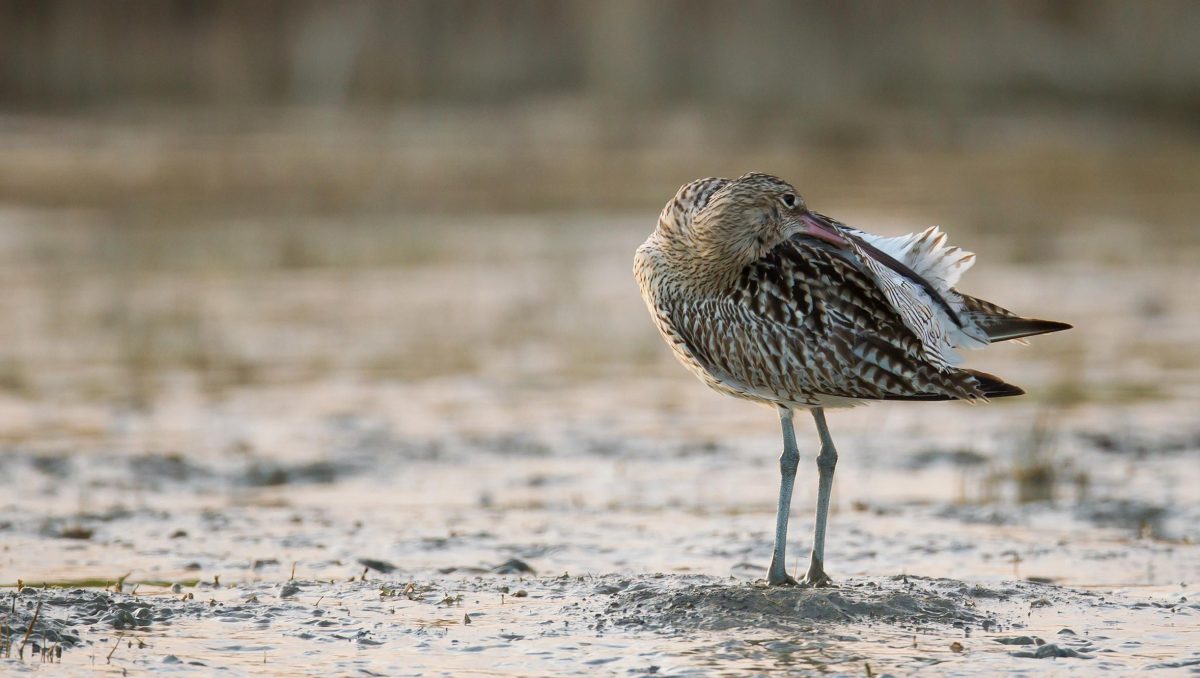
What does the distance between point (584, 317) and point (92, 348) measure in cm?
368

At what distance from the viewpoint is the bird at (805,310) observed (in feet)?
18.9

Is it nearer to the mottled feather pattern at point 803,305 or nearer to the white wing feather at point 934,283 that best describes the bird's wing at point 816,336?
the mottled feather pattern at point 803,305

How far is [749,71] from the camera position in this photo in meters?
26.7

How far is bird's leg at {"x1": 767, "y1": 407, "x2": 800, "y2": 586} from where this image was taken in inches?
238

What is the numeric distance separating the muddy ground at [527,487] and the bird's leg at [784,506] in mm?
144

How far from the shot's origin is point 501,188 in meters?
21.7

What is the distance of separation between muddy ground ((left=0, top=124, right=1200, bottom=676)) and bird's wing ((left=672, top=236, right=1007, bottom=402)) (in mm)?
750

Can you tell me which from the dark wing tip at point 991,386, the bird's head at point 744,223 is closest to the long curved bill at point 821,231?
the bird's head at point 744,223

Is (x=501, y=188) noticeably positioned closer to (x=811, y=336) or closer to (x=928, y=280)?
(x=928, y=280)

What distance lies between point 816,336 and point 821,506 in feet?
2.56

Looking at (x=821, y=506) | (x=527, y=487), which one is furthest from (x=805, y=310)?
(x=527, y=487)

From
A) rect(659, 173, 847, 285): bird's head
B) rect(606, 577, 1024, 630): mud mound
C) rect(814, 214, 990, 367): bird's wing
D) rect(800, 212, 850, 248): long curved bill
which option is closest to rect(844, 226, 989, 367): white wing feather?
rect(814, 214, 990, 367): bird's wing

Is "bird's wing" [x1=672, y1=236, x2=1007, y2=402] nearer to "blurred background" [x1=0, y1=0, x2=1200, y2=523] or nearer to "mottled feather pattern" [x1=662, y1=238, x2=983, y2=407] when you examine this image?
"mottled feather pattern" [x1=662, y1=238, x2=983, y2=407]

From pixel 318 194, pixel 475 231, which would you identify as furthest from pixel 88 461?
pixel 318 194
